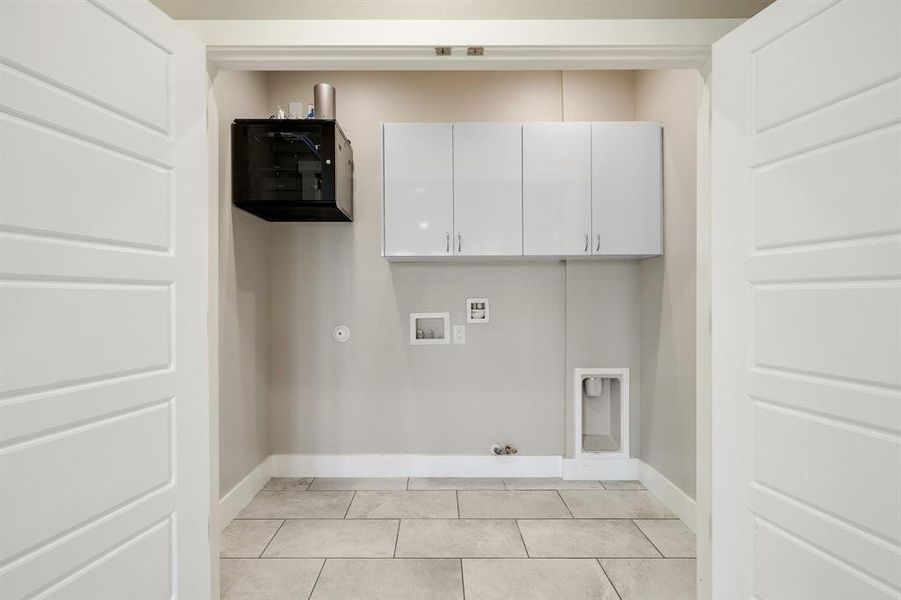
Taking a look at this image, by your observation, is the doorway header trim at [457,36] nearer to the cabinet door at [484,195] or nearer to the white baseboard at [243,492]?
the cabinet door at [484,195]

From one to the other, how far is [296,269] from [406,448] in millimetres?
1528

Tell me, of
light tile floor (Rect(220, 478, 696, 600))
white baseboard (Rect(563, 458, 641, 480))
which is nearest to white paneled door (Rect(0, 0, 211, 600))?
light tile floor (Rect(220, 478, 696, 600))

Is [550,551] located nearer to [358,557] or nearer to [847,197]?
[358,557]

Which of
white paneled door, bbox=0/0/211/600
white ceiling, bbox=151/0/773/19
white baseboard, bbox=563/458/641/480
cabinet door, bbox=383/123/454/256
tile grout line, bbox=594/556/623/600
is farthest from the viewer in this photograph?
white baseboard, bbox=563/458/641/480

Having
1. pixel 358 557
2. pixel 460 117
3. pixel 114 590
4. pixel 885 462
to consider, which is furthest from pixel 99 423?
pixel 460 117

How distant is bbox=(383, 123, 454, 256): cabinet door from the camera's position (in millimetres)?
2811

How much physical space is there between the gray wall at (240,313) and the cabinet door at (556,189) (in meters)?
1.79

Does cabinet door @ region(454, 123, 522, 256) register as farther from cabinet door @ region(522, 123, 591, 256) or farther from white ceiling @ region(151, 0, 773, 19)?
white ceiling @ region(151, 0, 773, 19)

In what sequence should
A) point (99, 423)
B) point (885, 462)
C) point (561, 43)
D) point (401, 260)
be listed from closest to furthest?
point (885, 462) < point (99, 423) < point (561, 43) < point (401, 260)

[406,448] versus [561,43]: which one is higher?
[561,43]

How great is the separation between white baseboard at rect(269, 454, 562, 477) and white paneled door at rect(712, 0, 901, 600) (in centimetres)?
164

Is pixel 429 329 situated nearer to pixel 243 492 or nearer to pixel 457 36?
pixel 243 492

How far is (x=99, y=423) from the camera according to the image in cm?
121

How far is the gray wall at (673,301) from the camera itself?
98.4 inches
